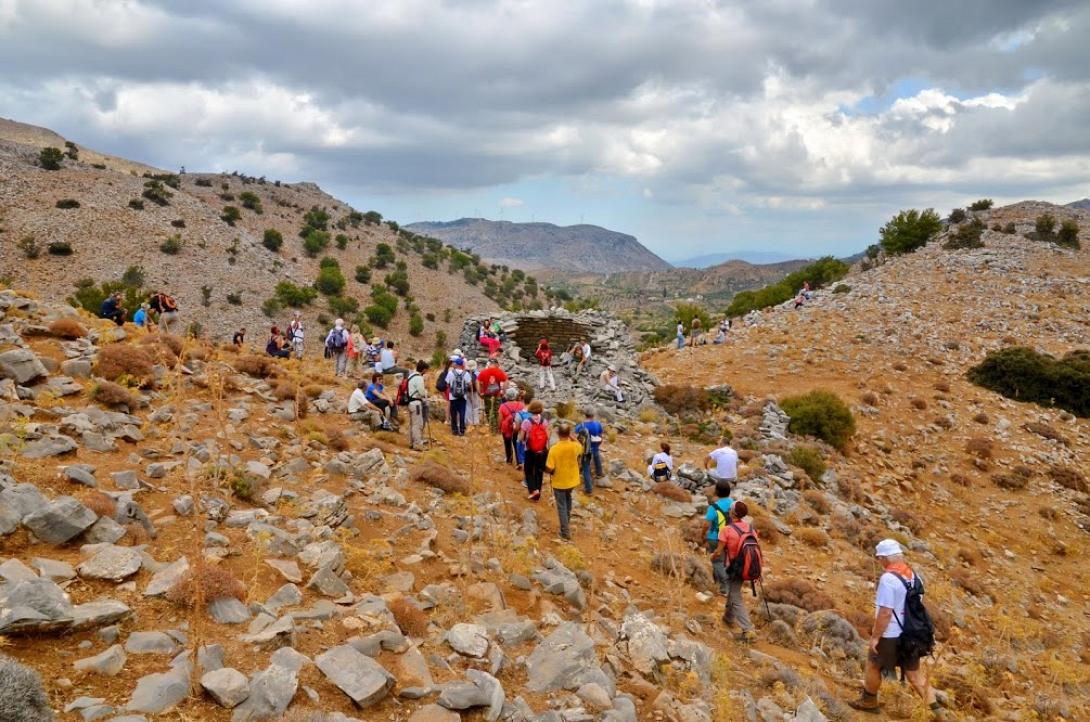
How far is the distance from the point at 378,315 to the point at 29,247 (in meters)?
28.8

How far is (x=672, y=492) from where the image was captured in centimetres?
1333

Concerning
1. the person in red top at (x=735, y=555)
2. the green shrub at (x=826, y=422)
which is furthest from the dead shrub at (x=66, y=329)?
the green shrub at (x=826, y=422)

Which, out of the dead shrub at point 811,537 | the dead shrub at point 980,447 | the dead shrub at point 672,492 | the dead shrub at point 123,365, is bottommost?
the dead shrub at point 980,447

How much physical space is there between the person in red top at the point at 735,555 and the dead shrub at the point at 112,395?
9.38 meters

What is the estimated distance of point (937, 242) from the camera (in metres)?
44.4

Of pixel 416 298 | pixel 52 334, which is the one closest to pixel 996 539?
pixel 52 334

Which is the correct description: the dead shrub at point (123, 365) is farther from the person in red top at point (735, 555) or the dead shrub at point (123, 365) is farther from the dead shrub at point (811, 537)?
the dead shrub at point (811, 537)

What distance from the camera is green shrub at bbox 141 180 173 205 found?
2537 inches

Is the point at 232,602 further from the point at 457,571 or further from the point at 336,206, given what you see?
the point at 336,206

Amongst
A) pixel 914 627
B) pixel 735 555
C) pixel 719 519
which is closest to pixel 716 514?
pixel 719 519

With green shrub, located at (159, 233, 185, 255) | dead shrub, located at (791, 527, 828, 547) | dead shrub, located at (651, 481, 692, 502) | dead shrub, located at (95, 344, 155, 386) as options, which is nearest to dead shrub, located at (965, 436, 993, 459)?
dead shrub, located at (791, 527, 828, 547)

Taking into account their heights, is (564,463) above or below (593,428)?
above

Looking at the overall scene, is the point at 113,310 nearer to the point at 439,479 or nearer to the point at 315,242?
the point at 439,479

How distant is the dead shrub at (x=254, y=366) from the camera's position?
1368cm
